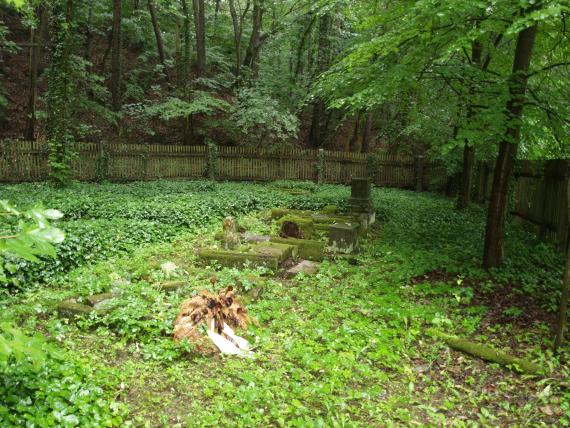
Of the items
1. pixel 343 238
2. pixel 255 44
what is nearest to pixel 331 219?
pixel 343 238

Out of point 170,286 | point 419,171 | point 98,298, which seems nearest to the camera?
point 98,298

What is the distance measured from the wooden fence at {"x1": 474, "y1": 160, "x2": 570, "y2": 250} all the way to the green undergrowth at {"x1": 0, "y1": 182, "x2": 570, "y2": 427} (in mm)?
509

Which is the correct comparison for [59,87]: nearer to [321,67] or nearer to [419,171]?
[321,67]

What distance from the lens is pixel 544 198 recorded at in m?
8.55

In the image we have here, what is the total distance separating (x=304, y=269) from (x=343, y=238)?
1597 mm

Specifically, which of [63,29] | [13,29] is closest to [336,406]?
[63,29]

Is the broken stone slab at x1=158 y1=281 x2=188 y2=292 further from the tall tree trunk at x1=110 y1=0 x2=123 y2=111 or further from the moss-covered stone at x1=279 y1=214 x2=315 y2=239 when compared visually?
the tall tree trunk at x1=110 y1=0 x2=123 y2=111

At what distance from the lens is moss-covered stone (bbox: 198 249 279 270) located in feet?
22.7

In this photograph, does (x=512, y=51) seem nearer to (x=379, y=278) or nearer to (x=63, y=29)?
(x=379, y=278)

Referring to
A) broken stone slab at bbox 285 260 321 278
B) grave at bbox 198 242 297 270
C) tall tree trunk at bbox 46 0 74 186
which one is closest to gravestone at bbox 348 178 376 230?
broken stone slab at bbox 285 260 321 278

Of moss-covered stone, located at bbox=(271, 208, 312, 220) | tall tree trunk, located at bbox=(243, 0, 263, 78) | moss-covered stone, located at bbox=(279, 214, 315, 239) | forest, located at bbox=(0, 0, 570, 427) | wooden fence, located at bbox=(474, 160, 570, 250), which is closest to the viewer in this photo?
forest, located at bbox=(0, 0, 570, 427)

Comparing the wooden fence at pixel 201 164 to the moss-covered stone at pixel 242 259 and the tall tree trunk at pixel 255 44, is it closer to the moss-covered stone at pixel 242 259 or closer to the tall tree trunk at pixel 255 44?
the tall tree trunk at pixel 255 44

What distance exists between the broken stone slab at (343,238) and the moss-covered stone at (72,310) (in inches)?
189

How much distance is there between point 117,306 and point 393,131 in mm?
19530
